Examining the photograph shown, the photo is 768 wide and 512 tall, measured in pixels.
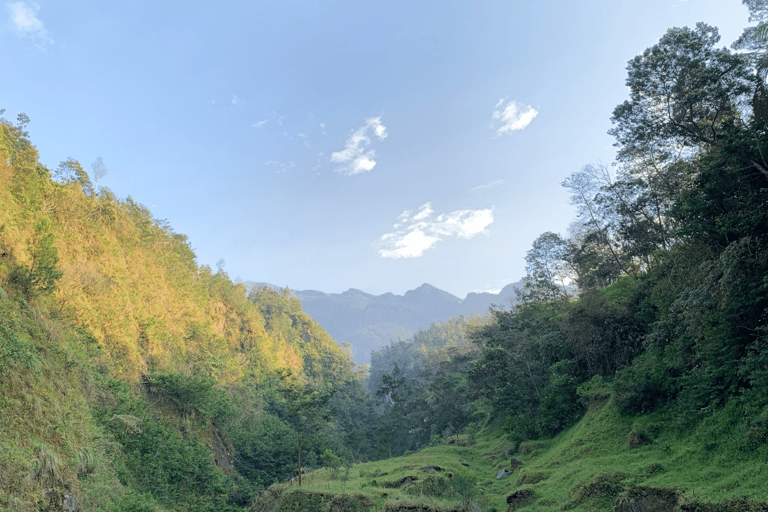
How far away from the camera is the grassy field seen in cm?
901

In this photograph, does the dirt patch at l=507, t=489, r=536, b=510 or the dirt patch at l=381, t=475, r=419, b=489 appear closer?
the dirt patch at l=507, t=489, r=536, b=510

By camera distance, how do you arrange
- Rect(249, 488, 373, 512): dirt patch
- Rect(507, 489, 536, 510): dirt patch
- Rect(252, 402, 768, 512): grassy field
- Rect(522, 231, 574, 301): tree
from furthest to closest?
Rect(522, 231, 574, 301): tree
Rect(249, 488, 373, 512): dirt patch
Rect(507, 489, 536, 510): dirt patch
Rect(252, 402, 768, 512): grassy field

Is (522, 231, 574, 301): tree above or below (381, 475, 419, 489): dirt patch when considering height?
above

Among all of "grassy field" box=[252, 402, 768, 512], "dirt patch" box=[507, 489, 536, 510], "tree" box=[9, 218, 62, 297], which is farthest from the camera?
"tree" box=[9, 218, 62, 297]

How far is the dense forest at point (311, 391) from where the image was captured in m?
11.3

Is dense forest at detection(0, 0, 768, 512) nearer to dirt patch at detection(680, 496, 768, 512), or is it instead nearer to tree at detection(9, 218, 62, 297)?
tree at detection(9, 218, 62, 297)

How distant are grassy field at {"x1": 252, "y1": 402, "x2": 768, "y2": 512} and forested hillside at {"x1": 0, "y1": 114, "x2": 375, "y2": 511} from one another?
7.01m

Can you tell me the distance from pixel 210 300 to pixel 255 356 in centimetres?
1047

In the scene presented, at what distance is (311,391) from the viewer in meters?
30.1

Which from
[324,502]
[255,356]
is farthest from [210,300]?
[324,502]

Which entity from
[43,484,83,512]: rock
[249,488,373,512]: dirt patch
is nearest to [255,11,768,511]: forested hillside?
[249,488,373,512]: dirt patch

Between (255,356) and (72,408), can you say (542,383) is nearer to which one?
(72,408)

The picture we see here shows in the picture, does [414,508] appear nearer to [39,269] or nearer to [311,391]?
[311,391]

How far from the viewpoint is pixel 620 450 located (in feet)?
45.3
